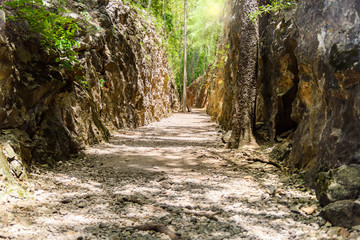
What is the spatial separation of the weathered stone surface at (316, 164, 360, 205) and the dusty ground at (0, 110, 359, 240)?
255 mm

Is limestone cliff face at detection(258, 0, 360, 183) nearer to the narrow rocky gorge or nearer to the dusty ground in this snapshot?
the narrow rocky gorge

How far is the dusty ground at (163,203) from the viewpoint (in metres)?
2.68

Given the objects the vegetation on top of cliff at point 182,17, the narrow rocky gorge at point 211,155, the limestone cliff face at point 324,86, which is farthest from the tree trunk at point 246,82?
the vegetation on top of cliff at point 182,17

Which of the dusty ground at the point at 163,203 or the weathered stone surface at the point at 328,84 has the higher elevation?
the weathered stone surface at the point at 328,84

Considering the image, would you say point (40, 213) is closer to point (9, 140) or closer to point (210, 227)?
point (9, 140)

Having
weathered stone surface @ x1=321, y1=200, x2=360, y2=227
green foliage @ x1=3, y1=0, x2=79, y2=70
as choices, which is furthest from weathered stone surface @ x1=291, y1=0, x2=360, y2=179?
green foliage @ x1=3, y1=0, x2=79, y2=70

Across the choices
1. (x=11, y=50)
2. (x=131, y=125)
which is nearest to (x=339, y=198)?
(x=11, y=50)

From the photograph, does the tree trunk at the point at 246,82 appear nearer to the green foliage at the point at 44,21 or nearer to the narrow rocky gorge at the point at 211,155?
the narrow rocky gorge at the point at 211,155

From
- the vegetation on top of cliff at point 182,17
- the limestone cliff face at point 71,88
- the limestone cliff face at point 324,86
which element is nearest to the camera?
the limestone cliff face at point 324,86

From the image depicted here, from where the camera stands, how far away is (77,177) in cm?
445

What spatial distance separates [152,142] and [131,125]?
11.8 ft

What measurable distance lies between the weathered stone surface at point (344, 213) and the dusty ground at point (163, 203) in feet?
0.30

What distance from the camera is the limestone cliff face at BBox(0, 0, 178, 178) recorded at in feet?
13.8

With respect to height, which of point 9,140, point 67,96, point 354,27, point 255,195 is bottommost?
point 255,195
